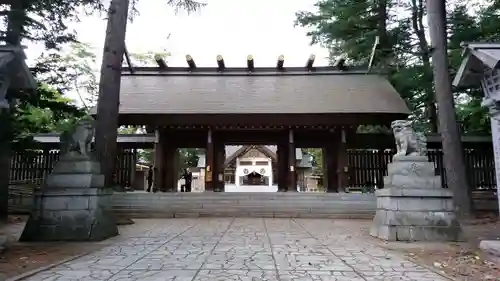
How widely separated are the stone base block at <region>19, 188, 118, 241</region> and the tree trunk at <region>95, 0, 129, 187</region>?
1930mm

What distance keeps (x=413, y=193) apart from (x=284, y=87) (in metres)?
10.8

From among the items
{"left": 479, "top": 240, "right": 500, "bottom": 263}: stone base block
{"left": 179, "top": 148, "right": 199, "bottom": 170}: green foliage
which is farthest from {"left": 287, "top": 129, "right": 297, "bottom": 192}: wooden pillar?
{"left": 179, "top": 148, "right": 199, "bottom": 170}: green foliage

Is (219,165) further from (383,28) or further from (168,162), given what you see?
(383,28)

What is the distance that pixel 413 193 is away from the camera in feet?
22.0

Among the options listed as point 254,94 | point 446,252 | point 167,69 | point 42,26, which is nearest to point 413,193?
point 446,252

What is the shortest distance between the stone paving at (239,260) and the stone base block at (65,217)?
52cm

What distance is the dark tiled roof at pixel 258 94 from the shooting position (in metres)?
14.8

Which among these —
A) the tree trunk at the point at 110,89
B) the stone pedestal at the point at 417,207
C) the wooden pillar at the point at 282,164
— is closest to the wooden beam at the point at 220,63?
the wooden pillar at the point at 282,164

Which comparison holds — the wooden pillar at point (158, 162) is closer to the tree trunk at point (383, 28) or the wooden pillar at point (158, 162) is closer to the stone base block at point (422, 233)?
the tree trunk at point (383, 28)

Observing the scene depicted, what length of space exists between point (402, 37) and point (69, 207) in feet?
46.9

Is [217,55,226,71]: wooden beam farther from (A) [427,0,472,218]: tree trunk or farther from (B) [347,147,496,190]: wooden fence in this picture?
(A) [427,0,472,218]: tree trunk

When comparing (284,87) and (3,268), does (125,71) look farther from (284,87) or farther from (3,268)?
(3,268)

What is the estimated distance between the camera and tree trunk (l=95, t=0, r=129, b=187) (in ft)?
28.1

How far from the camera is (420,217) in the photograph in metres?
6.63
